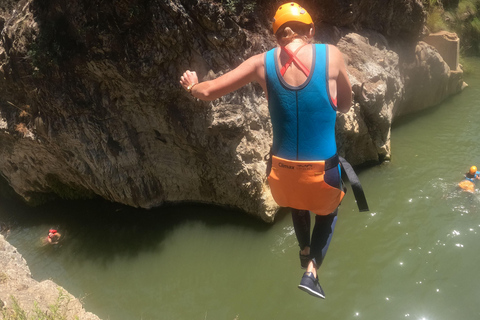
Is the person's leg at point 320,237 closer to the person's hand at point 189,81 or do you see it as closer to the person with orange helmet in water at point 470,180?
the person's hand at point 189,81

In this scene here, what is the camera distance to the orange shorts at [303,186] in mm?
2486

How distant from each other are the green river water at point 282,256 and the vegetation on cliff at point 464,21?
257 inches

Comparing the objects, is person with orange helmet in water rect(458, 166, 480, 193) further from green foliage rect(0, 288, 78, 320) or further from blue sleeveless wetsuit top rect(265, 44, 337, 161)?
green foliage rect(0, 288, 78, 320)

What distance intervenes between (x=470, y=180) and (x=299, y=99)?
22.3 feet

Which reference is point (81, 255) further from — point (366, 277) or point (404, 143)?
point (404, 143)

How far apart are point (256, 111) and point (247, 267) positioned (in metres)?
3.05

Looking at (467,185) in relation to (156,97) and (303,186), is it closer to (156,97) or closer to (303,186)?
(303,186)

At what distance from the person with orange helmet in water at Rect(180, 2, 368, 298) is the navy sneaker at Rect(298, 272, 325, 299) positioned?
2.03 ft

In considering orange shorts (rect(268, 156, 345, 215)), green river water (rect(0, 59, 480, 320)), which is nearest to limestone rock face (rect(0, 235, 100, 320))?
green river water (rect(0, 59, 480, 320))

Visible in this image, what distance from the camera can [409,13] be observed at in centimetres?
918

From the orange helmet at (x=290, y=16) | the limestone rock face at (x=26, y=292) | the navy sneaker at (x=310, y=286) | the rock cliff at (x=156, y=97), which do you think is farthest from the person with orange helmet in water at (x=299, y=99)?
the rock cliff at (x=156, y=97)

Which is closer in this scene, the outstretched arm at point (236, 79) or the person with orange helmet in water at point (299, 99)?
the person with orange helmet in water at point (299, 99)

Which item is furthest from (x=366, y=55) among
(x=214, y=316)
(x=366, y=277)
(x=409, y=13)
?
(x=214, y=316)

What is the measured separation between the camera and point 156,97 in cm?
689
